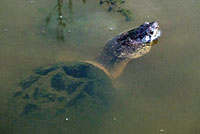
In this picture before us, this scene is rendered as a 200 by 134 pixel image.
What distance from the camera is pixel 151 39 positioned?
418 cm

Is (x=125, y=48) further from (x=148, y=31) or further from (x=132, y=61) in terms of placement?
(x=148, y=31)

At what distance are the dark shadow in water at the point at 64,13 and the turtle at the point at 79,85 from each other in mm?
429

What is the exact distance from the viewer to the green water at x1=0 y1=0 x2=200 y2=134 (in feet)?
11.5

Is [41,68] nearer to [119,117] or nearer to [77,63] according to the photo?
[77,63]

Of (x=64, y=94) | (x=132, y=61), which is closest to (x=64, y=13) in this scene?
(x=132, y=61)

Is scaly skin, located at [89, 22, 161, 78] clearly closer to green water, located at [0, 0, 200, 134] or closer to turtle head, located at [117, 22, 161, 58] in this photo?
turtle head, located at [117, 22, 161, 58]

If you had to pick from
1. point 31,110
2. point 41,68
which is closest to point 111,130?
point 31,110

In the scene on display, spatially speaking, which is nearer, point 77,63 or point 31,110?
point 31,110

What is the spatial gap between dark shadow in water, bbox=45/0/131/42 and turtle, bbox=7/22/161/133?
43 cm

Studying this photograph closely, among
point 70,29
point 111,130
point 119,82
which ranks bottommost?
point 111,130

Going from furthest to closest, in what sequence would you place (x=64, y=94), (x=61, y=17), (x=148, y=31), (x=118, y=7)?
(x=118, y=7)
(x=61, y=17)
(x=148, y=31)
(x=64, y=94)

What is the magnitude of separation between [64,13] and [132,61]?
115 centimetres

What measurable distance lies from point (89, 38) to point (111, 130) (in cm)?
133

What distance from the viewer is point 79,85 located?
368cm
